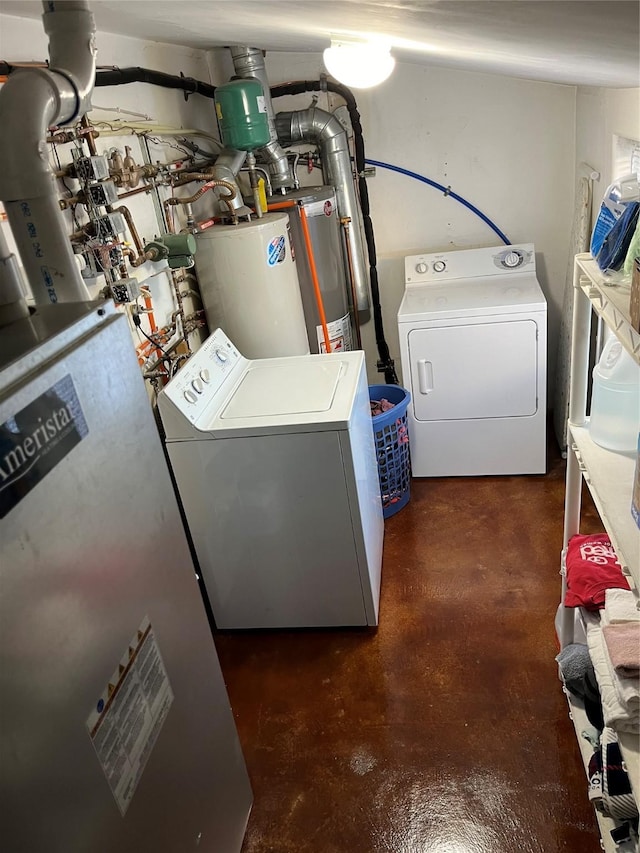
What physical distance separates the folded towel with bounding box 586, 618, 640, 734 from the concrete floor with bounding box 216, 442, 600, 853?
48cm

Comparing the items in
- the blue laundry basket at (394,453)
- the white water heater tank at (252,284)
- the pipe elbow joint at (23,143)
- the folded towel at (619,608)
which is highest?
the pipe elbow joint at (23,143)

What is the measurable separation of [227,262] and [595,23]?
2.21 metres

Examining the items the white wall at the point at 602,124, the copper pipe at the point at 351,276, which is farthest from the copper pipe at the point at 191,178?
the white wall at the point at 602,124

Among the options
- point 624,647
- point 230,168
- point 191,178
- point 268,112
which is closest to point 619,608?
point 624,647

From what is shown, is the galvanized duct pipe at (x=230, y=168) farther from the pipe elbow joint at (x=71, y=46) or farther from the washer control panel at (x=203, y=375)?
the pipe elbow joint at (x=71, y=46)

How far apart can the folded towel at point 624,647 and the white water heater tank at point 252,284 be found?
186cm

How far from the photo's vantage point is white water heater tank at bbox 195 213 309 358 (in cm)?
269

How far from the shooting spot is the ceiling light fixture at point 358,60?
6.31 ft

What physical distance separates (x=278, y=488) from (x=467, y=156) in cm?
225

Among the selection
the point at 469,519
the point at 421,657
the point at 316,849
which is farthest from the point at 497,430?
the point at 316,849

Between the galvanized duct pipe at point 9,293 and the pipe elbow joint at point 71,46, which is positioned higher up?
the pipe elbow joint at point 71,46

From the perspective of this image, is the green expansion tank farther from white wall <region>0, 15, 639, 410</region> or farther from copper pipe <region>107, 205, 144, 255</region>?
copper pipe <region>107, 205, 144, 255</region>

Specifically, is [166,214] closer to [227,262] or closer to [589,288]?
[227,262]

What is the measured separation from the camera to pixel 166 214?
2.63 metres
